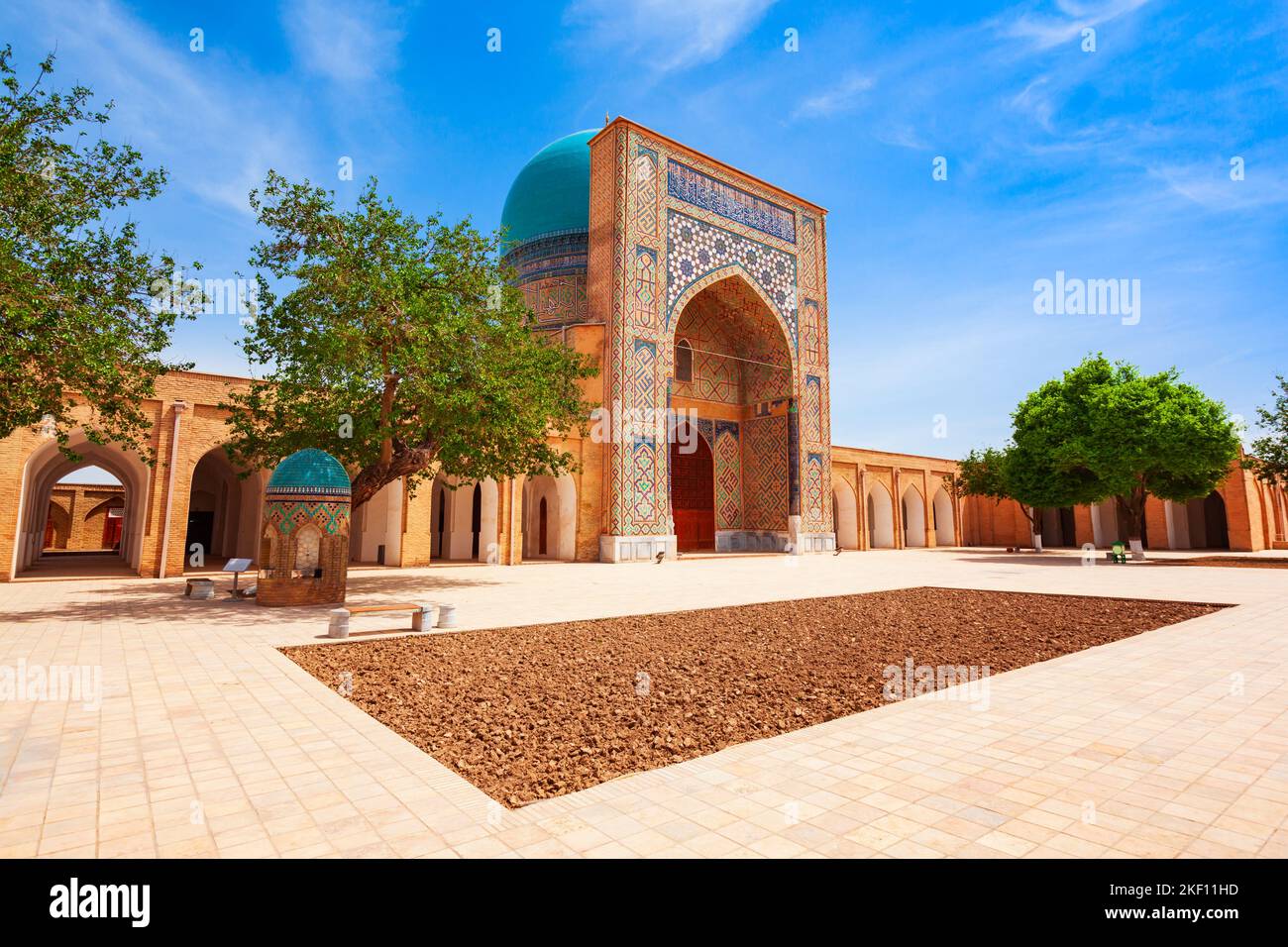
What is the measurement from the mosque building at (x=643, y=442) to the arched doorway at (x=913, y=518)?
0.47 meters

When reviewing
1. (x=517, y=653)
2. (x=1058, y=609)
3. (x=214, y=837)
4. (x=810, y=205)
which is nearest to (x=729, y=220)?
(x=810, y=205)

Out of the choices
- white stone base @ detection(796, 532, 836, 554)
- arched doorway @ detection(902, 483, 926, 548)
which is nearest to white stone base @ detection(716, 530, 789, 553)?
white stone base @ detection(796, 532, 836, 554)

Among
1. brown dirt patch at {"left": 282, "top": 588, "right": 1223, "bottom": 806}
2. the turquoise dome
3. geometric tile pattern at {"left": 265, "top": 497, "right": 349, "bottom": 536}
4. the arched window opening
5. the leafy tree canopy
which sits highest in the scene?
the turquoise dome

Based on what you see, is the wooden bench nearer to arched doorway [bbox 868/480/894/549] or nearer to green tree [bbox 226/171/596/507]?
green tree [bbox 226/171/596/507]

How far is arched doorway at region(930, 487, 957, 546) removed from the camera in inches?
1313

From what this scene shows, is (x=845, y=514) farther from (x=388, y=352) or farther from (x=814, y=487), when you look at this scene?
(x=388, y=352)

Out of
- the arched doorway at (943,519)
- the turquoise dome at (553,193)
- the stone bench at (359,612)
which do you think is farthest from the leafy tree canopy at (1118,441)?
the stone bench at (359,612)

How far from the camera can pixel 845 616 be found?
8.70m

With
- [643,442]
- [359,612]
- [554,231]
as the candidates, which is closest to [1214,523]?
[643,442]

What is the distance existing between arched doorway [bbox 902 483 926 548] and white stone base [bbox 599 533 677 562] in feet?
56.0

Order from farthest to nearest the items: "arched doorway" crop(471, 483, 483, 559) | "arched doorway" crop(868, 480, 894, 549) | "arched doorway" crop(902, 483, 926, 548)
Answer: "arched doorway" crop(902, 483, 926, 548) → "arched doorway" crop(868, 480, 894, 549) → "arched doorway" crop(471, 483, 483, 559)

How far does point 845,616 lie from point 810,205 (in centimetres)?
2029

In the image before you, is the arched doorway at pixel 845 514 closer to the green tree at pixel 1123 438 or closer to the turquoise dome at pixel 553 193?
the green tree at pixel 1123 438

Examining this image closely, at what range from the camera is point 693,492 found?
24.3m
